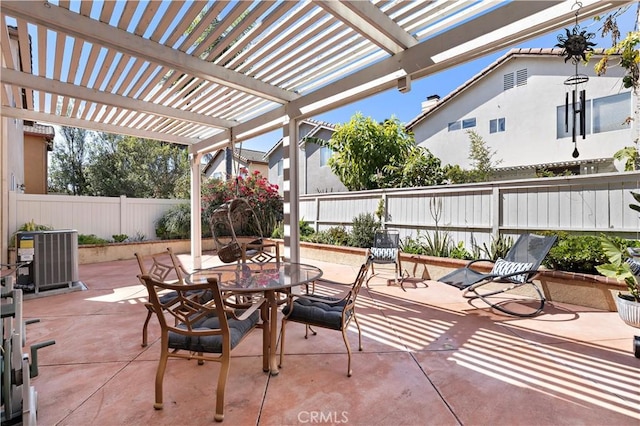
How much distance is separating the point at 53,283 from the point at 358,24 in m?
5.64

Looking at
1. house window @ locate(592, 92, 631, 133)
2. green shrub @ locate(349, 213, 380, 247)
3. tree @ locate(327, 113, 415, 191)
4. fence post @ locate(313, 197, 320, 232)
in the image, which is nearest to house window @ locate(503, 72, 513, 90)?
house window @ locate(592, 92, 631, 133)

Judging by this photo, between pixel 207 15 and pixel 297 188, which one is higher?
pixel 207 15

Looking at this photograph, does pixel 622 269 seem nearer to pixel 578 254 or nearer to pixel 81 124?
pixel 578 254

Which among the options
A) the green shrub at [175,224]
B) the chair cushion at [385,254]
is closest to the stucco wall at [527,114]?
the chair cushion at [385,254]

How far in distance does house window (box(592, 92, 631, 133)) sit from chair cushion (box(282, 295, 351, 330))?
31.6 ft

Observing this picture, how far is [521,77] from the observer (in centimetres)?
934

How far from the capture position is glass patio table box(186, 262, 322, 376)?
94.2 inches

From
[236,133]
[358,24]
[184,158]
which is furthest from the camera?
[184,158]

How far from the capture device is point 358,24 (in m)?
2.61

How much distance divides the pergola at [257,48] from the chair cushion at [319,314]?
1704 mm

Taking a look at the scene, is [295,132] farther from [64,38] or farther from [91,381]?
[91,381]

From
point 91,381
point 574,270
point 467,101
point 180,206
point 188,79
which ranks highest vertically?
point 467,101

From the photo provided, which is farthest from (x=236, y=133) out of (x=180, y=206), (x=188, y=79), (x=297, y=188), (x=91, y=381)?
(x=180, y=206)

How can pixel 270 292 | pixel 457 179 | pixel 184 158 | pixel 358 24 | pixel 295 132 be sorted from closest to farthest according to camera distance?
pixel 270 292 < pixel 358 24 < pixel 295 132 < pixel 457 179 < pixel 184 158
